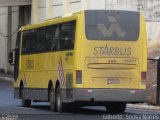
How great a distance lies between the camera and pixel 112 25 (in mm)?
21984

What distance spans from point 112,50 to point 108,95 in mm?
1519

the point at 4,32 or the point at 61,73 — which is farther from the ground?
the point at 4,32

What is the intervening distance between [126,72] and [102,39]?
4.45 ft

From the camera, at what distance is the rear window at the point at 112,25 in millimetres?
21922

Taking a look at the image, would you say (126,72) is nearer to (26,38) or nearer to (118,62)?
(118,62)

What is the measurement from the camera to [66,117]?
20.3 meters

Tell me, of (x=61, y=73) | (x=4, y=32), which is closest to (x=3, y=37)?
(x=4, y=32)

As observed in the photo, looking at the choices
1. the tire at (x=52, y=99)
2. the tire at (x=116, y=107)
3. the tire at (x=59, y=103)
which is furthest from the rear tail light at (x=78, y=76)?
the tire at (x=52, y=99)

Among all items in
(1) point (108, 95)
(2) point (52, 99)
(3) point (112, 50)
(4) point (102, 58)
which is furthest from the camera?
(2) point (52, 99)

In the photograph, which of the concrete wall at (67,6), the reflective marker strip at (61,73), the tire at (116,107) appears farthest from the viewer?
the concrete wall at (67,6)

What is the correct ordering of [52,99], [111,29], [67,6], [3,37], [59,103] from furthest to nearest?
[3,37] < [67,6] < [52,99] < [59,103] < [111,29]

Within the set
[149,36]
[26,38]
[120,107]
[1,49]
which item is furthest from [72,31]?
[1,49]

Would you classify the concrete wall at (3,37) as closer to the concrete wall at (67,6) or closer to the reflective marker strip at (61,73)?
the concrete wall at (67,6)

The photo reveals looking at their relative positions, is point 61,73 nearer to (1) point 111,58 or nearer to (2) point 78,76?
(2) point 78,76
